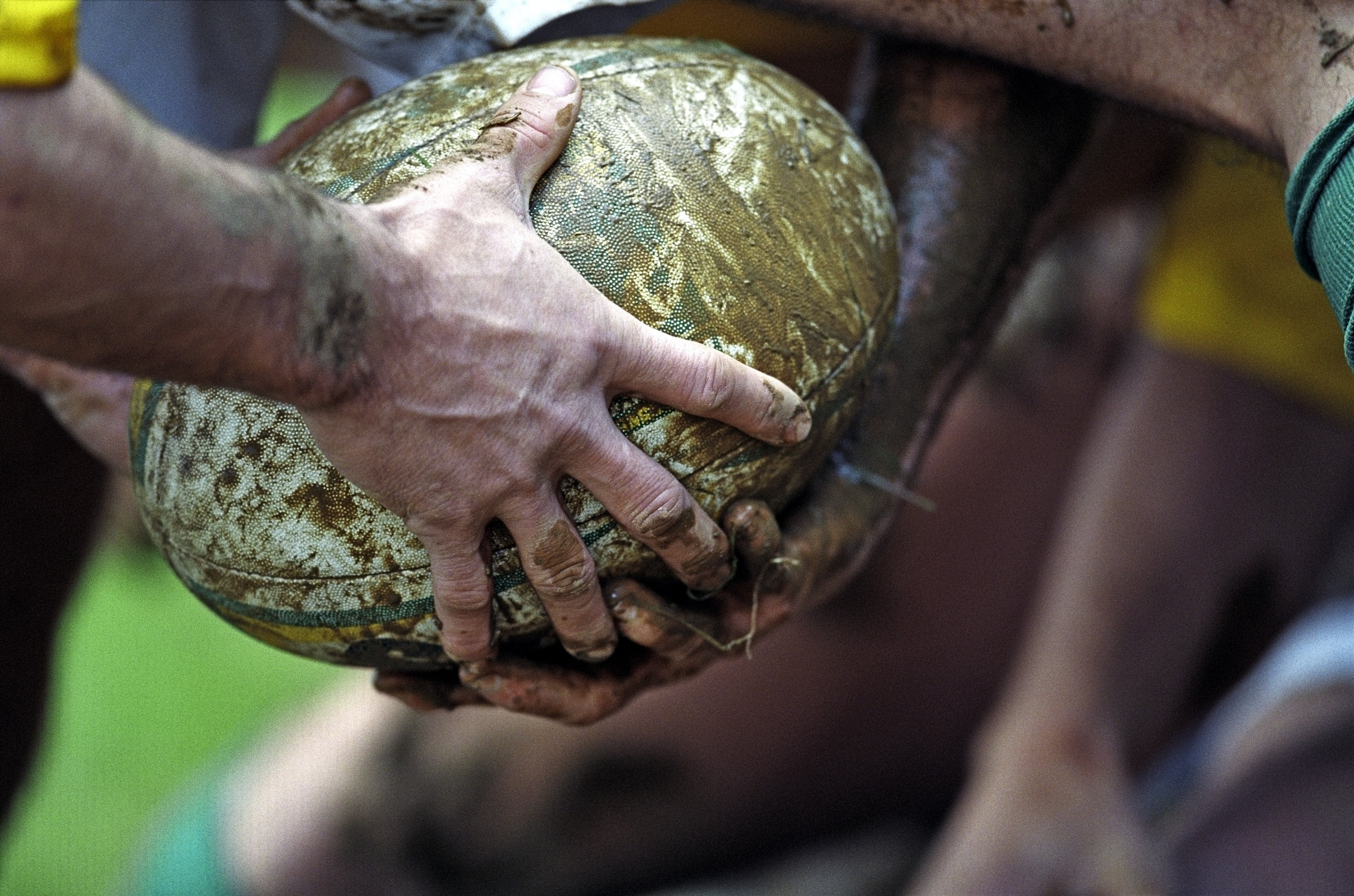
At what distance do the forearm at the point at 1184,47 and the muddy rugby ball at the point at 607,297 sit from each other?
0.31 m

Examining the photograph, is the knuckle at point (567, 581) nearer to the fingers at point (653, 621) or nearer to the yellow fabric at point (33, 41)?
the fingers at point (653, 621)

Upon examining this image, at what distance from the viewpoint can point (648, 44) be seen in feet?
4.44

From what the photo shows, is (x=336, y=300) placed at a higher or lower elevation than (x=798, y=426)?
higher

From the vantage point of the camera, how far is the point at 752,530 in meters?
1.25

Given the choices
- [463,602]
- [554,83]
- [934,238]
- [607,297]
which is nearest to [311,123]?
[554,83]

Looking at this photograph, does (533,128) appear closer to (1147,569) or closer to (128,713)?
(1147,569)

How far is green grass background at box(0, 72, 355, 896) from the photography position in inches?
108

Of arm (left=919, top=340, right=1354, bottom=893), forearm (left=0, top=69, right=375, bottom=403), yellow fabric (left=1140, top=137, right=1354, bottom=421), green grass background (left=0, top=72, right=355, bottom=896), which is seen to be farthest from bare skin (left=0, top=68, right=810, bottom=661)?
green grass background (left=0, top=72, right=355, bottom=896)

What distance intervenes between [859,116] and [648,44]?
1.55ft

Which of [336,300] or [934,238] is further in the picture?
[934,238]

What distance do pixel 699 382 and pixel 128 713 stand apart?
8.34ft

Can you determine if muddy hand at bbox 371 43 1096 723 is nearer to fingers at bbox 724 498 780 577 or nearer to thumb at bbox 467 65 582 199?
fingers at bbox 724 498 780 577

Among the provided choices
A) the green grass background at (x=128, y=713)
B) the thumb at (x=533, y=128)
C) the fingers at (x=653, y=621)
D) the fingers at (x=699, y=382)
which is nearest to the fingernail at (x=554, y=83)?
the thumb at (x=533, y=128)

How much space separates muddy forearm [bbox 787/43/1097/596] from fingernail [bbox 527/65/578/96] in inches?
23.1
